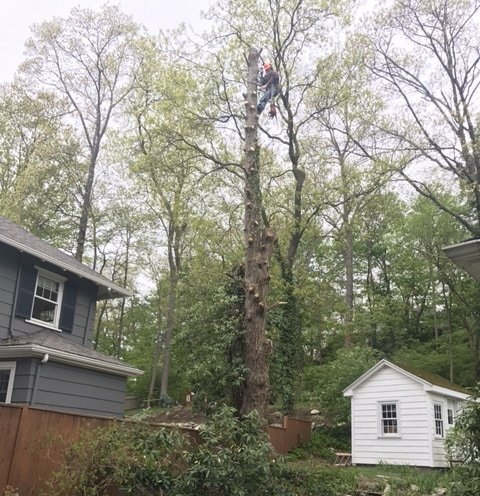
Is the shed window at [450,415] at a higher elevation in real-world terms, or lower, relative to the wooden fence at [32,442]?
higher

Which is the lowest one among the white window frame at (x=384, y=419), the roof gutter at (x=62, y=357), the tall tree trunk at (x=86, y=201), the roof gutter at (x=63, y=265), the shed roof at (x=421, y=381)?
the white window frame at (x=384, y=419)

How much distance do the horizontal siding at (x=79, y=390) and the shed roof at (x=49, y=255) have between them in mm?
2516

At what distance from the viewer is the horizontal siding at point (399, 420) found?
1377 cm

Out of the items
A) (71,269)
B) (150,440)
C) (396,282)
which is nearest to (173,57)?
(71,269)

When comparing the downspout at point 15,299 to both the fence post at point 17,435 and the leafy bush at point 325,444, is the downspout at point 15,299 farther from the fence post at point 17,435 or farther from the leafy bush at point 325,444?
the leafy bush at point 325,444

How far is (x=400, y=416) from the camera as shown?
14.3 meters

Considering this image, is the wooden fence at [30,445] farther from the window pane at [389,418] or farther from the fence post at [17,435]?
the window pane at [389,418]

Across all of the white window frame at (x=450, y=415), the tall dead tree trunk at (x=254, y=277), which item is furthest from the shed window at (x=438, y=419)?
the tall dead tree trunk at (x=254, y=277)

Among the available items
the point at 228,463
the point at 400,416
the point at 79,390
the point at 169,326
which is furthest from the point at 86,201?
the point at 228,463

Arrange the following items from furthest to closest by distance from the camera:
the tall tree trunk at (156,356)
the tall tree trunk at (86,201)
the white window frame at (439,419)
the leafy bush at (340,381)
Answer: the tall tree trunk at (156,356) < the tall tree trunk at (86,201) < the leafy bush at (340,381) < the white window frame at (439,419)

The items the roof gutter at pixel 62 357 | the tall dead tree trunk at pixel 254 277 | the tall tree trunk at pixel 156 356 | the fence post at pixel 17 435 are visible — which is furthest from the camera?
the tall tree trunk at pixel 156 356

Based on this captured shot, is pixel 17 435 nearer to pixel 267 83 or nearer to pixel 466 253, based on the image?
pixel 466 253

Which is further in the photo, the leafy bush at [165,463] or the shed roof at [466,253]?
the shed roof at [466,253]

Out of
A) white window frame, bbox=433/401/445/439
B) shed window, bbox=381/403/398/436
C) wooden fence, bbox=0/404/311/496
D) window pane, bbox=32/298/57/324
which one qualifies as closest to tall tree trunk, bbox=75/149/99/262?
window pane, bbox=32/298/57/324
